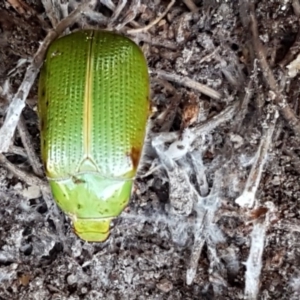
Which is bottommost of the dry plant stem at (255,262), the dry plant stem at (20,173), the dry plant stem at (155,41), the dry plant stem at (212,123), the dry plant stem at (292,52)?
the dry plant stem at (255,262)

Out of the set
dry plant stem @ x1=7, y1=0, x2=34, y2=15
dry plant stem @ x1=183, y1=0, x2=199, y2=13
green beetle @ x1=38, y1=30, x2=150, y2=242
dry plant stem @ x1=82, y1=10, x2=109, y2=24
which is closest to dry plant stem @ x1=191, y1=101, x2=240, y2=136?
green beetle @ x1=38, y1=30, x2=150, y2=242

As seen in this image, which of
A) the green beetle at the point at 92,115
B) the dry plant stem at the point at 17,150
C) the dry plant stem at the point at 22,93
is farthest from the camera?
the dry plant stem at the point at 17,150

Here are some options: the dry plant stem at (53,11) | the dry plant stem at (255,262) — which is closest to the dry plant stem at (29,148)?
the dry plant stem at (53,11)

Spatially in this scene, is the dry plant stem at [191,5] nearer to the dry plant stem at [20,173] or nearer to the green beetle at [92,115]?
the green beetle at [92,115]

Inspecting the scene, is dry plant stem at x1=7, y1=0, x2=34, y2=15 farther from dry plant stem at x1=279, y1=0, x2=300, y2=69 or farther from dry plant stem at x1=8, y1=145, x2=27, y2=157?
dry plant stem at x1=279, y1=0, x2=300, y2=69

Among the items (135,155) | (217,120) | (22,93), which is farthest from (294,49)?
(22,93)

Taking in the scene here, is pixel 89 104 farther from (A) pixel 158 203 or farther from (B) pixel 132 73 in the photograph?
(A) pixel 158 203

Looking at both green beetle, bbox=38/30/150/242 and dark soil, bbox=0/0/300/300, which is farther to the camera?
dark soil, bbox=0/0/300/300
